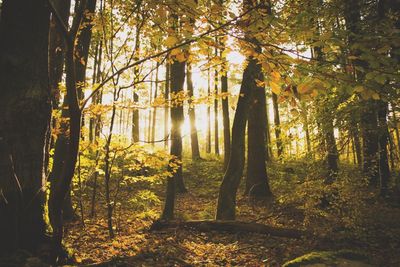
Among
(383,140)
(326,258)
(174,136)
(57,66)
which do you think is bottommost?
(326,258)

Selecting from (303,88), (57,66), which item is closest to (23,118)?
(303,88)

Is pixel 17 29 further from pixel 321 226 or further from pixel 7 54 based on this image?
pixel 321 226

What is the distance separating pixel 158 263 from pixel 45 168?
251cm

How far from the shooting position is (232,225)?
731cm

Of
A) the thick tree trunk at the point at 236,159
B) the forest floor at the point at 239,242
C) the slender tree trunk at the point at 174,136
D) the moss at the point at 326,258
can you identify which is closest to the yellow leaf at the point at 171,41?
the forest floor at the point at 239,242

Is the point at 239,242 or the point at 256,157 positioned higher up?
the point at 256,157

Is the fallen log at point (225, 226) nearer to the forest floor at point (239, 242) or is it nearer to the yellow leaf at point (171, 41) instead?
the forest floor at point (239, 242)

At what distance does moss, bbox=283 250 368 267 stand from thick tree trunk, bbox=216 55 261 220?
3.49 m

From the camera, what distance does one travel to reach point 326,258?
466 centimetres

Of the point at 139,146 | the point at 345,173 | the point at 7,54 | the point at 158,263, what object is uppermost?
the point at 7,54

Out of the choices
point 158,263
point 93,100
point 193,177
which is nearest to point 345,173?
point 158,263

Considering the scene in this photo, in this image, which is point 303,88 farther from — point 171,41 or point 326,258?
point 326,258

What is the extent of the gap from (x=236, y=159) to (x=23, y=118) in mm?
5900

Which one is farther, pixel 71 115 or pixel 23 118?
pixel 23 118
